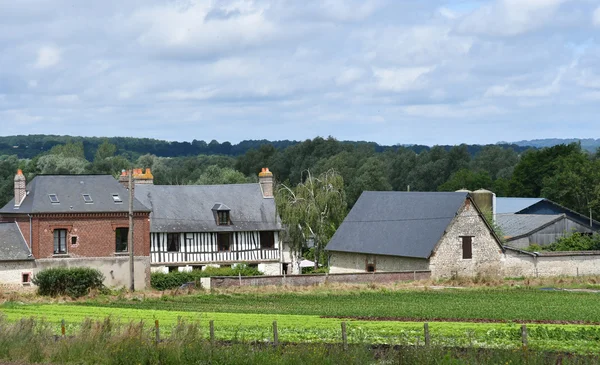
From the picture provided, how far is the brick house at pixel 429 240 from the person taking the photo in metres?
50.1

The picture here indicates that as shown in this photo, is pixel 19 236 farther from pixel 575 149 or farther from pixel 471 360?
pixel 575 149

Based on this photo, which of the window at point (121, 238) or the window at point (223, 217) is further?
the window at point (223, 217)

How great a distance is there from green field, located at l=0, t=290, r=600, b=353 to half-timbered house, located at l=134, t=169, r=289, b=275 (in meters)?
16.4

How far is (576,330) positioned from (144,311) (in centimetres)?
1563

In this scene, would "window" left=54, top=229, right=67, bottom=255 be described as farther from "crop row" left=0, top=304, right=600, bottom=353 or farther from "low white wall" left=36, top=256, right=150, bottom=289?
"crop row" left=0, top=304, right=600, bottom=353

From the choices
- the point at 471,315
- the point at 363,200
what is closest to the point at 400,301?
the point at 471,315

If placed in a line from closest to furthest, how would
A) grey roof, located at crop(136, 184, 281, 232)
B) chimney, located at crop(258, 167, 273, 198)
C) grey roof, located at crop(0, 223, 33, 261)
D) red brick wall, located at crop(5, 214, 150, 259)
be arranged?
1. grey roof, located at crop(0, 223, 33, 261)
2. red brick wall, located at crop(5, 214, 150, 259)
3. grey roof, located at crop(136, 184, 281, 232)
4. chimney, located at crop(258, 167, 273, 198)

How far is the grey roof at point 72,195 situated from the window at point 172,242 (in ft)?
20.5

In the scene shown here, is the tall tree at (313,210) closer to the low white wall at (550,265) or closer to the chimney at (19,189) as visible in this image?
the low white wall at (550,265)

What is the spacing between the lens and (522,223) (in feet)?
209

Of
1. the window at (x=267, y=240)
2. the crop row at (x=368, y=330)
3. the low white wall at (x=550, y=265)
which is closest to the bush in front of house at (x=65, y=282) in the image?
the crop row at (x=368, y=330)

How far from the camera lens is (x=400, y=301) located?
38188 millimetres

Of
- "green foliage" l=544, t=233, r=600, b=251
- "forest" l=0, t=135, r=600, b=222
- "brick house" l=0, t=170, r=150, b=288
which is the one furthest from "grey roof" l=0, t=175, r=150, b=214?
"green foliage" l=544, t=233, r=600, b=251

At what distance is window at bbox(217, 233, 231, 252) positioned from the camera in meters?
58.5
